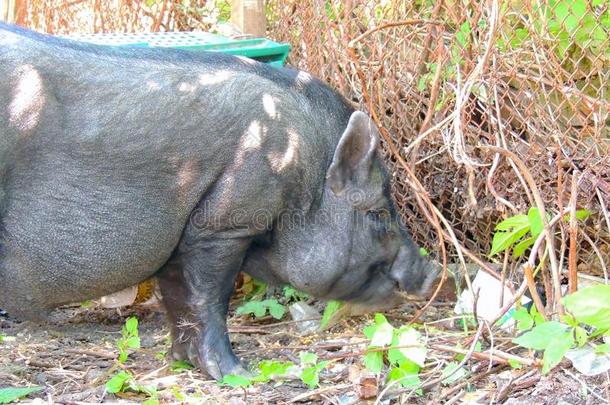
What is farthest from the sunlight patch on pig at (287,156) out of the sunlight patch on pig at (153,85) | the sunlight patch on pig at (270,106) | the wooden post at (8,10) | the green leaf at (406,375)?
the wooden post at (8,10)

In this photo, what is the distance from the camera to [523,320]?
431cm

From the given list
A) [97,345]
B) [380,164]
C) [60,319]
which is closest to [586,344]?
[380,164]

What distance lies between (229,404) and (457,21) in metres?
2.15

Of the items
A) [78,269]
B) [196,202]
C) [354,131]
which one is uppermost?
[354,131]

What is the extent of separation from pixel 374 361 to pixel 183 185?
115 centimetres

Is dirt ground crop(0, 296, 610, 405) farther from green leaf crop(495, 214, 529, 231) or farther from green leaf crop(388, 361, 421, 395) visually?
green leaf crop(495, 214, 529, 231)

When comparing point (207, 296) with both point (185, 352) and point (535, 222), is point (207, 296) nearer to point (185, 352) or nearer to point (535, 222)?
point (185, 352)

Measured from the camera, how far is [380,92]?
5.56 metres

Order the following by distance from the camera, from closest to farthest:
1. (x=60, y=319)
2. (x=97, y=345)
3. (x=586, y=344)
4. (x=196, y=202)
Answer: (x=586, y=344) → (x=196, y=202) → (x=97, y=345) → (x=60, y=319)

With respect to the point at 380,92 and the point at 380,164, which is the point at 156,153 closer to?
the point at 380,164

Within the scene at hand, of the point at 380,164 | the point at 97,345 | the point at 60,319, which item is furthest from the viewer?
the point at 60,319

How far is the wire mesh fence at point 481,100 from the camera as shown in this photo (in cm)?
450

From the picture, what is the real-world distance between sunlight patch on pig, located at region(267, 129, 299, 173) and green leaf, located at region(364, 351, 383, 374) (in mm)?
931

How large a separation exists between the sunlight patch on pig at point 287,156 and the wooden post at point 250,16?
6.96 feet
